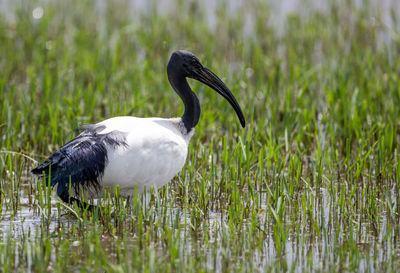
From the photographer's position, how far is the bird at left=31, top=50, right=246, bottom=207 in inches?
222

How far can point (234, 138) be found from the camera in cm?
778

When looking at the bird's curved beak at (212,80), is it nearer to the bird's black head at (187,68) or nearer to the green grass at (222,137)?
the bird's black head at (187,68)

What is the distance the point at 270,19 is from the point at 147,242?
8771 millimetres

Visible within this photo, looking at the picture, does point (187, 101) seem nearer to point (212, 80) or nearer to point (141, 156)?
point (212, 80)

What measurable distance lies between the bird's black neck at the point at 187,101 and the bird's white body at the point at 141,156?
35 centimetres

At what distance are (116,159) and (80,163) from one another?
0.26 meters

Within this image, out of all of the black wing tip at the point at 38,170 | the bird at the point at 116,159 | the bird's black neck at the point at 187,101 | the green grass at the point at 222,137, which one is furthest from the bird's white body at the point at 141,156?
the black wing tip at the point at 38,170

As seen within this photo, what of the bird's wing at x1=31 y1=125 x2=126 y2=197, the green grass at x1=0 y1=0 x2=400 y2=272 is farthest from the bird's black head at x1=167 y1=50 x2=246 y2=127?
the bird's wing at x1=31 y1=125 x2=126 y2=197

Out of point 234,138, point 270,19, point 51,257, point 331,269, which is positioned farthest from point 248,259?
point 270,19

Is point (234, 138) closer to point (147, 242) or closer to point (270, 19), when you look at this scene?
point (147, 242)

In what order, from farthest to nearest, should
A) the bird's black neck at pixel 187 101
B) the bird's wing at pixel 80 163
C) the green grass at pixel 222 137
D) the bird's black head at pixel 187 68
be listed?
the bird's black head at pixel 187 68 → the bird's black neck at pixel 187 101 → the bird's wing at pixel 80 163 → the green grass at pixel 222 137

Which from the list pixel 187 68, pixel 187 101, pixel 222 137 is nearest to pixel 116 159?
pixel 187 101

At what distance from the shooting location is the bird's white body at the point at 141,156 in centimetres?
571

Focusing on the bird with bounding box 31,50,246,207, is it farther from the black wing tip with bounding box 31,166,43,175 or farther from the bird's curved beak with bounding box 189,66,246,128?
the bird's curved beak with bounding box 189,66,246,128
